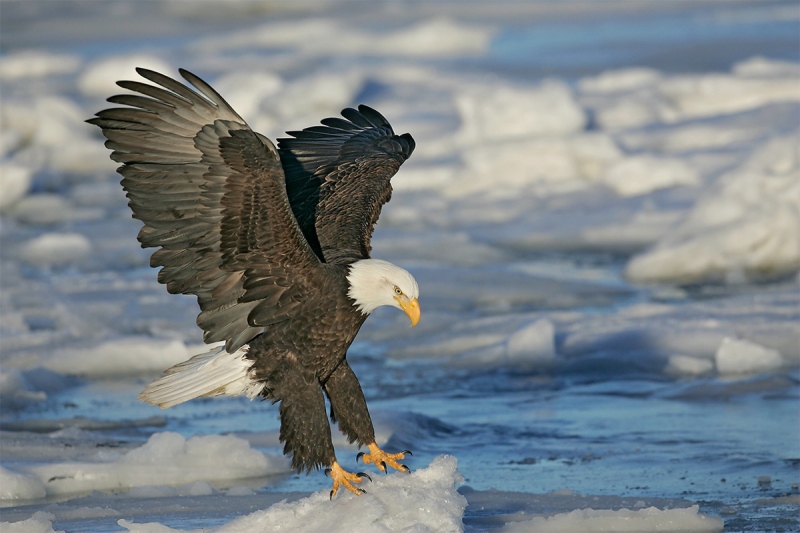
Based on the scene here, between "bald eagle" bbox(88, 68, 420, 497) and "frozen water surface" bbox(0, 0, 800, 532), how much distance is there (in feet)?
1.23

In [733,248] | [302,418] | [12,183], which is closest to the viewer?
[302,418]

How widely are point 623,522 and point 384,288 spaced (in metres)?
1.02

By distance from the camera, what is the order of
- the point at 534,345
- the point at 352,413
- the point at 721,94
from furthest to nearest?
the point at 721,94, the point at 534,345, the point at 352,413

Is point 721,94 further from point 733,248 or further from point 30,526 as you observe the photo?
point 30,526

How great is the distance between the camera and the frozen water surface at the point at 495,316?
4105 millimetres

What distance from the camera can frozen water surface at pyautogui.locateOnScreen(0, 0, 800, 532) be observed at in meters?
4.11

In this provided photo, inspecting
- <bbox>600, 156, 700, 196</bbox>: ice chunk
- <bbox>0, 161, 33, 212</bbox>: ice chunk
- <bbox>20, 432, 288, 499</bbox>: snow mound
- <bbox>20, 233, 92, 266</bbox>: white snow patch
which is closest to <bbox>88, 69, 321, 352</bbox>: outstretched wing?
<bbox>20, 432, 288, 499</bbox>: snow mound

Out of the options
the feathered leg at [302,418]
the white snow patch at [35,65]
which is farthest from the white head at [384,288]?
the white snow patch at [35,65]

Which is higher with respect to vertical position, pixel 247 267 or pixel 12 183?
pixel 12 183

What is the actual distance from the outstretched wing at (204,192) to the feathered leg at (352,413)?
487 millimetres

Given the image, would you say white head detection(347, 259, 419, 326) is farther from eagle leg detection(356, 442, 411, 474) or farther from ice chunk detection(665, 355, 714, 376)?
ice chunk detection(665, 355, 714, 376)

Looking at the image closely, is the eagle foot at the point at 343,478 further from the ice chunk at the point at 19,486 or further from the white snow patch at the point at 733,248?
the white snow patch at the point at 733,248

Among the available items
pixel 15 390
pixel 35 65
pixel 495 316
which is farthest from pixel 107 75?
pixel 15 390

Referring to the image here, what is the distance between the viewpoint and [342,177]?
476 centimetres
